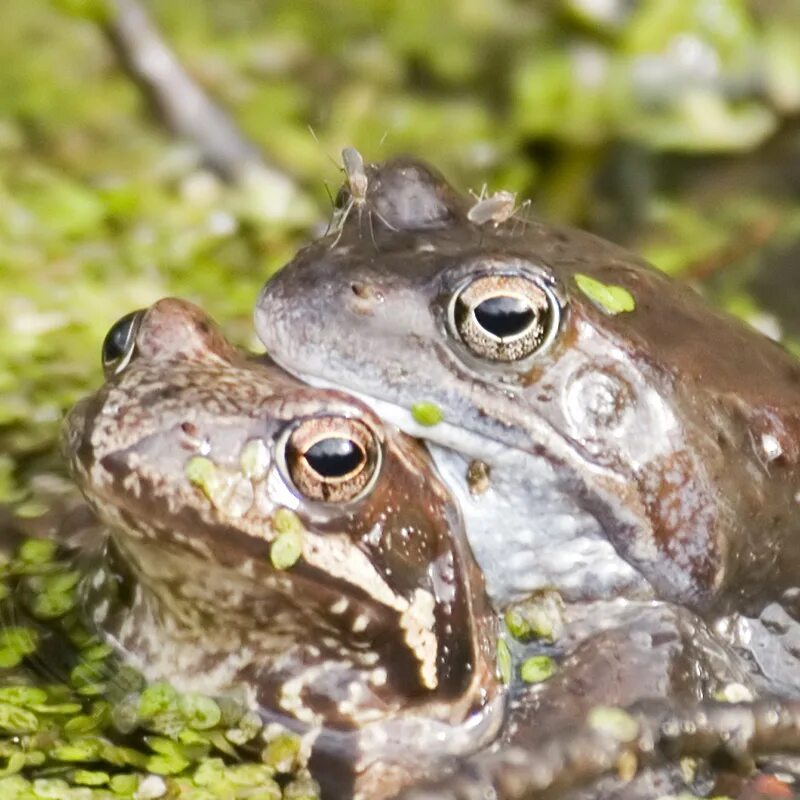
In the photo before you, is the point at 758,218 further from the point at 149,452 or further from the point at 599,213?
the point at 149,452

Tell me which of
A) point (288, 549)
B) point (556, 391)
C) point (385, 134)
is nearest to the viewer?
point (288, 549)

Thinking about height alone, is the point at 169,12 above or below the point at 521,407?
above

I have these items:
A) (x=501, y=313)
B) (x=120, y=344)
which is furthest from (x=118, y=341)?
(x=501, y=313)

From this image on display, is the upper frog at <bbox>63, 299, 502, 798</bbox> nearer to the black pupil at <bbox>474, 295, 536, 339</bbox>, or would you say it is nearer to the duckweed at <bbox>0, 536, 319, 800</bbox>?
the duckweed at <bbox>0, 536, 319, 800</bbox>

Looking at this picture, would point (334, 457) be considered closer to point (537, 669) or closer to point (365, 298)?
point (365, 298)

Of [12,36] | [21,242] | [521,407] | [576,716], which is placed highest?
[12,36]

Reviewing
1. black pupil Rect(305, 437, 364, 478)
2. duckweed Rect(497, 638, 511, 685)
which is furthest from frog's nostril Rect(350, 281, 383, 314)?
duckweed Rect(497, 638, 511, 685)

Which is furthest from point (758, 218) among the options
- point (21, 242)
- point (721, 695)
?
point (721, 695)
